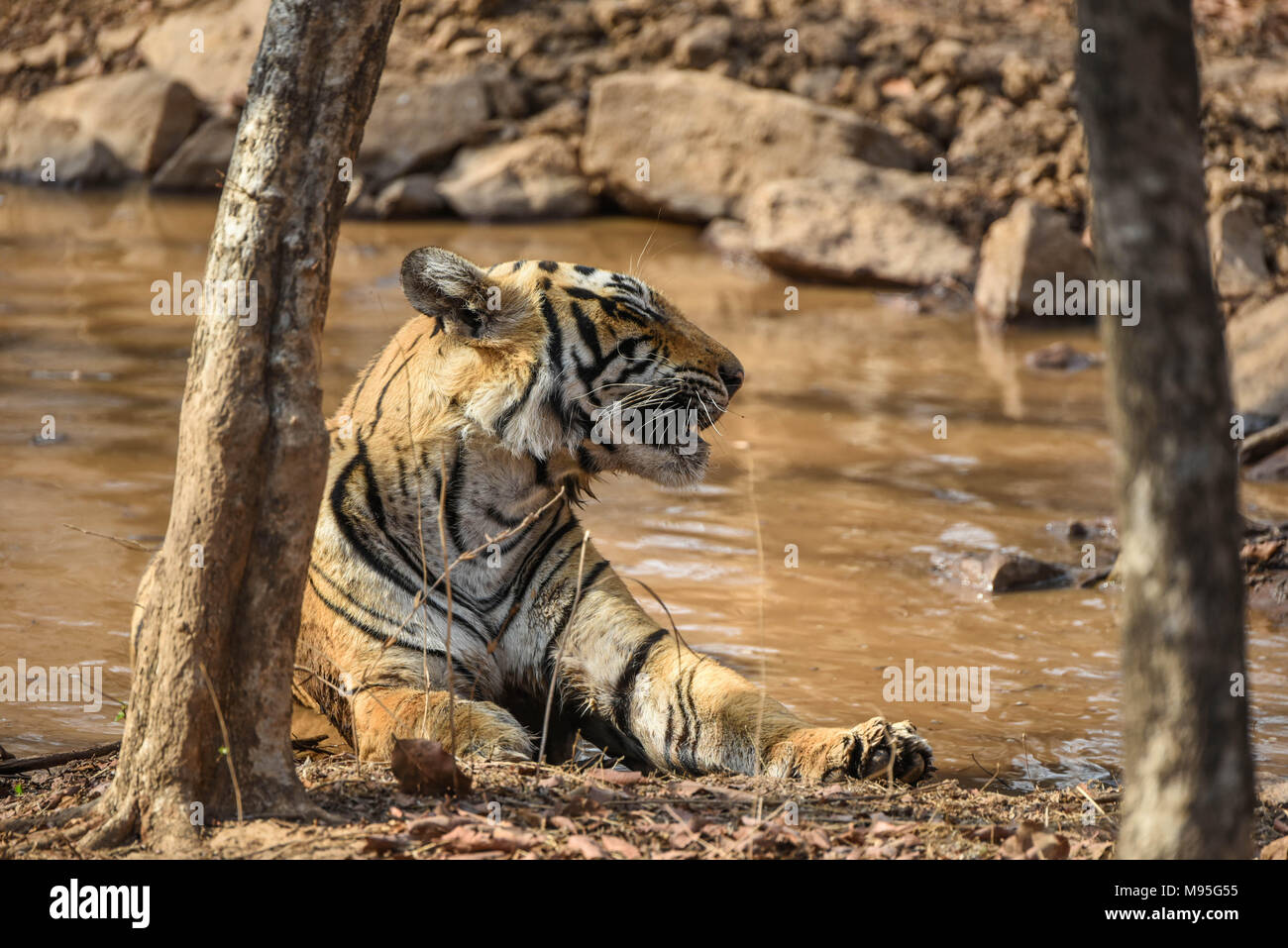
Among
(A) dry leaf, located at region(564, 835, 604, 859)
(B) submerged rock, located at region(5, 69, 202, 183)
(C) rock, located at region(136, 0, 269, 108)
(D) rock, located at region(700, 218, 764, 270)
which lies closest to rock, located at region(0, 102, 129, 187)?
(B) submerged rock, located at region(5, 69, 202, 183)

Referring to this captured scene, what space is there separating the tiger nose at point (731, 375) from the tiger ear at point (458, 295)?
0.61m

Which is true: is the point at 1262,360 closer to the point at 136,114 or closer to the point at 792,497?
the point at 792,497

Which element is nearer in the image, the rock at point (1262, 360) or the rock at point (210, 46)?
the rock at point (1262, 360)

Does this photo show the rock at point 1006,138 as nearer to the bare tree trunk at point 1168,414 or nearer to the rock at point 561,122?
the rock at point 561,122

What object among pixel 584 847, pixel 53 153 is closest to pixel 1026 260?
pixel 584 847

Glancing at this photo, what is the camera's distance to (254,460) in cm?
264

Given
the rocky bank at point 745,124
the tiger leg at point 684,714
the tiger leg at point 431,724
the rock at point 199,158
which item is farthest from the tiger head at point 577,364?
the rock at point 199,158

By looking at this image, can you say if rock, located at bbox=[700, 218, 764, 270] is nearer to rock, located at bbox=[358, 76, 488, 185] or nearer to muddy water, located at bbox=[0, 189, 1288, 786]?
muddy water, located at bbox=[0, 189, 1288, 786]

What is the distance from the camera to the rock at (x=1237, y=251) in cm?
979

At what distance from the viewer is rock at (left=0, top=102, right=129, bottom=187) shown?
544 inches

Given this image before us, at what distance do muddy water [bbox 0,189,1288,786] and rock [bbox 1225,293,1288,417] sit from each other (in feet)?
2.71

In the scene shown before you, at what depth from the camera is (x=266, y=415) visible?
104 inches

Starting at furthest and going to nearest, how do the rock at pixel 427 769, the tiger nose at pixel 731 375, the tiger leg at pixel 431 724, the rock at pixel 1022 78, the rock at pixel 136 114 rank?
1. the rock at pixel 136 114
2. the rock at pixel 1022 78
3. the tiger nose at pixel 731 375
4. the tiger leg at pixel 431 724
5. the rock at pixel 427 769

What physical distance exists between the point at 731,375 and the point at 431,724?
130 centimetres
